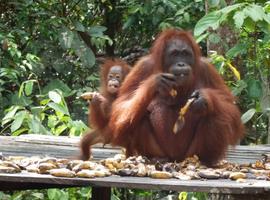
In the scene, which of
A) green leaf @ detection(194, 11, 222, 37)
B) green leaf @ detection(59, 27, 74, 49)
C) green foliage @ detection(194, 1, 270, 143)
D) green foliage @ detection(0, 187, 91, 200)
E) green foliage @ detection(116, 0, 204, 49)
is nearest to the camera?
green foliage @ detection(194, 1, 270, 143)

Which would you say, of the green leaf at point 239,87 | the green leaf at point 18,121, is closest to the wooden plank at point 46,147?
the green leaf at point 18,121

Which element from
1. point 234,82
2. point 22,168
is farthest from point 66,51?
point 22,168

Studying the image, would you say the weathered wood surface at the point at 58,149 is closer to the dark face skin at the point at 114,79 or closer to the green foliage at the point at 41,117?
the green foliage at the point at 41,117

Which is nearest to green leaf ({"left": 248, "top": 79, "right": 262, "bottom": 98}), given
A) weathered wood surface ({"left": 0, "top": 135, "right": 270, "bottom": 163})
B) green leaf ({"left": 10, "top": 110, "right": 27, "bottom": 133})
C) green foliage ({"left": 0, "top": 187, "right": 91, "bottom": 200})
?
weathered wood surface ({"left": 0, "top": 135, "right": 270, "bottom": 163})

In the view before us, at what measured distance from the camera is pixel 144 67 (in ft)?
12.0

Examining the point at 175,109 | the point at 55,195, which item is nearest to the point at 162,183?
the point at 175,109

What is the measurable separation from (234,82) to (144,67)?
1241mm

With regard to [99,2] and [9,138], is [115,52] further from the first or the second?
[9,138]

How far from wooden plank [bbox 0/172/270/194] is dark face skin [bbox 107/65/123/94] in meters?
1.34

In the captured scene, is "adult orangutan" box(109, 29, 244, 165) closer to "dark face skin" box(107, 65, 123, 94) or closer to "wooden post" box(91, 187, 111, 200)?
"dark face skin" box(107, 65, 123, 94)

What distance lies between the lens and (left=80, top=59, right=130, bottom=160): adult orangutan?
3.97 meters

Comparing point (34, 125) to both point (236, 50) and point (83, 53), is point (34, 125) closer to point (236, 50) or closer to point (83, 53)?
point (83, 53)

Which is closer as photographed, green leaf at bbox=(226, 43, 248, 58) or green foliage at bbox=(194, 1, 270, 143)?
green foliage at bbox=(194, 1, 270, 143)

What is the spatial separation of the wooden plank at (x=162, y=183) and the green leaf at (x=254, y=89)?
62.4 inches
